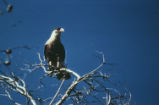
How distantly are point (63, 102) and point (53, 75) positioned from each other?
0.85 metres

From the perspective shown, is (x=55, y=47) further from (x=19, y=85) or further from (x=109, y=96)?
(x=109, y=96)

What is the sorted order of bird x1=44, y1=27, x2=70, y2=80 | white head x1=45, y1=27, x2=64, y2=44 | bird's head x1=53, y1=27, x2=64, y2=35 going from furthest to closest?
bird's head x1=53, y1=27, x2=64, y2=35 < white head x1=45, y1=27, x2=64, y2=44 < bird x1=44, y1=27, x2=70, y2=80

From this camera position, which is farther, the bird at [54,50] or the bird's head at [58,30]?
the bird's head at [58,30]

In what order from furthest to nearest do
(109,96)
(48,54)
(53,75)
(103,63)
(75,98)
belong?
(48,54)
(53,75)
(75,98)
(109,96)
(103,63)

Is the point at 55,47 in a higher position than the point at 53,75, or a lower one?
higher

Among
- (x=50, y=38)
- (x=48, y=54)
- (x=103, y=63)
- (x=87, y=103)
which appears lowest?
(x=87, y=103)

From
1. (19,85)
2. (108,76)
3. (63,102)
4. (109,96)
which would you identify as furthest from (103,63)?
(19,85)

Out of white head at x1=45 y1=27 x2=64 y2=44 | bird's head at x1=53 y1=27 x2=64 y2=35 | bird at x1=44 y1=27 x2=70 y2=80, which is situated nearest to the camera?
bird at x1=44 y1=27 x2=70 y2=80

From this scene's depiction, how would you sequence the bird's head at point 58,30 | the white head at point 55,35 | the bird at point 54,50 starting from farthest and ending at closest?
the bird's head at point 58,30, the white head at point 55,35, the bird at point 54,50

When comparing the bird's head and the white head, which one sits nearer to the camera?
the white head

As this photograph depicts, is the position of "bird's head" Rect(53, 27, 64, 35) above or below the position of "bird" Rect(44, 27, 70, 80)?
above

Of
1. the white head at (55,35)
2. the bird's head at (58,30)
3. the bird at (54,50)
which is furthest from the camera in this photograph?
the bird's head at (58,30)

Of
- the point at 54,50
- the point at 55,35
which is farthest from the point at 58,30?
the point at 54,50

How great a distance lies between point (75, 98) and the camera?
3.70 meters
